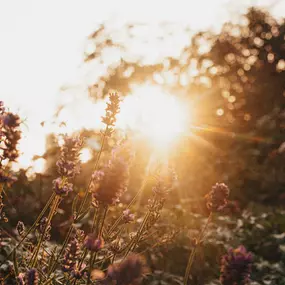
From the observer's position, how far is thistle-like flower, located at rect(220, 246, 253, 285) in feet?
5.19

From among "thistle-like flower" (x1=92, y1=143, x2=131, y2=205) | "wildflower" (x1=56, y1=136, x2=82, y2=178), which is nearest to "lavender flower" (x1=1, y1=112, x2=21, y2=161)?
"wildflower" (x1=56, y1=136, x2=82, y2=178)

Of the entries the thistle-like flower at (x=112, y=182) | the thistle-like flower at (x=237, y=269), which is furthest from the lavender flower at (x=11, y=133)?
the thistle-like flower at (x=237, y=269)

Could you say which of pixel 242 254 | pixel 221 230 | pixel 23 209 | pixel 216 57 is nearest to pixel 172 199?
pixel 221 230

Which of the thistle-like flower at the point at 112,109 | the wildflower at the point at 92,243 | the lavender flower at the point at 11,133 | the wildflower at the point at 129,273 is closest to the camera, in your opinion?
the wildflower at the point at 129,273

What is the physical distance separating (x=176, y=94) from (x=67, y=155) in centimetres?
787

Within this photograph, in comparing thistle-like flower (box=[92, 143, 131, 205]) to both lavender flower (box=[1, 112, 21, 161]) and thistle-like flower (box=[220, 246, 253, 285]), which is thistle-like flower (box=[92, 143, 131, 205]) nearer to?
lavender flower (box=[1, 112, 21, 161])

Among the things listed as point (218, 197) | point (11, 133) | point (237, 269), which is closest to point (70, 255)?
Answer: point (11, 133)

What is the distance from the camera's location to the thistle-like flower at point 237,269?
1.58 metres

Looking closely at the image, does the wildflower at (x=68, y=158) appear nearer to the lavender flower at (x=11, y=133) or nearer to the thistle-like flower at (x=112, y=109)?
the lavender flower at (x=11, y=133)

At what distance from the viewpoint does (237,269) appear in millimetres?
1585

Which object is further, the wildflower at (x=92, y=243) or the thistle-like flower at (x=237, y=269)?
the thistle-like flower at (x=237, y=269)

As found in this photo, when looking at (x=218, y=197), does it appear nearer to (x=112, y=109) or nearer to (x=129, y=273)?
(x=112, y=109)

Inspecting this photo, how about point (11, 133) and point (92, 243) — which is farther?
point (11, 133)

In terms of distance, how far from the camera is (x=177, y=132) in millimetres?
6766
